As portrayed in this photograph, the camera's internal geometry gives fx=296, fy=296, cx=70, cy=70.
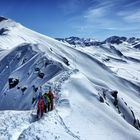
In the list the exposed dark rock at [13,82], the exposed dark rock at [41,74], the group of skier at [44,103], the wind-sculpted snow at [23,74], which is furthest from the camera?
the exposed dark rock at [13,82]

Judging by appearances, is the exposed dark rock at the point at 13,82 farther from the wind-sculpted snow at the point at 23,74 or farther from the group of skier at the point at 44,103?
the group of skier at the point at 44,103

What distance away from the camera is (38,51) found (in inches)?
3081

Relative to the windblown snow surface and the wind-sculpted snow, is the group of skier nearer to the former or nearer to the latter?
the windblown snow surface

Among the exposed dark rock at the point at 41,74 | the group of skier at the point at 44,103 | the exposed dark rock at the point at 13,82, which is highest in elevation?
the group of skier at the point at 44,103

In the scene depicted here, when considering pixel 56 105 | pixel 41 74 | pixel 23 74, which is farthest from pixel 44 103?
pixel 23 74

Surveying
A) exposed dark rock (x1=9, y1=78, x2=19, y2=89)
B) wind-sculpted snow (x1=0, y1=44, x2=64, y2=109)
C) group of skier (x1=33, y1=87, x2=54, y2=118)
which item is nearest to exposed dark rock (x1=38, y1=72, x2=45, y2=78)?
wind-sculpted snow (x1=0, y1=44, x2=64, y2=109)

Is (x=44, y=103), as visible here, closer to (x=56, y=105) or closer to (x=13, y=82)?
(x=56, y=105)

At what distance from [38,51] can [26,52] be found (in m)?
5.28

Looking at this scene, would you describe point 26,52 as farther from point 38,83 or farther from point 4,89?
point 38,83

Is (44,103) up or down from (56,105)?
up

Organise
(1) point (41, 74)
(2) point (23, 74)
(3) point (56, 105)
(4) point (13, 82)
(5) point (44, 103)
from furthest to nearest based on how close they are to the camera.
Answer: (2) point (23, 74) → (4) point (13, 82) → (1) point (41, 74) → (3) point (56, 105) → (5) point (44, 103)

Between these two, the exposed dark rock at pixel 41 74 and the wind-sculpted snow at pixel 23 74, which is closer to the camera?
the wind-sculpted snow at pixel 23 74

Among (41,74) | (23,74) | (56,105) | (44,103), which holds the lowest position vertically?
(23,74)

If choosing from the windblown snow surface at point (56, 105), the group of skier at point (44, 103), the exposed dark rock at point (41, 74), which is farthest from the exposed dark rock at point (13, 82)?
the group of skier at point (44, 103)
